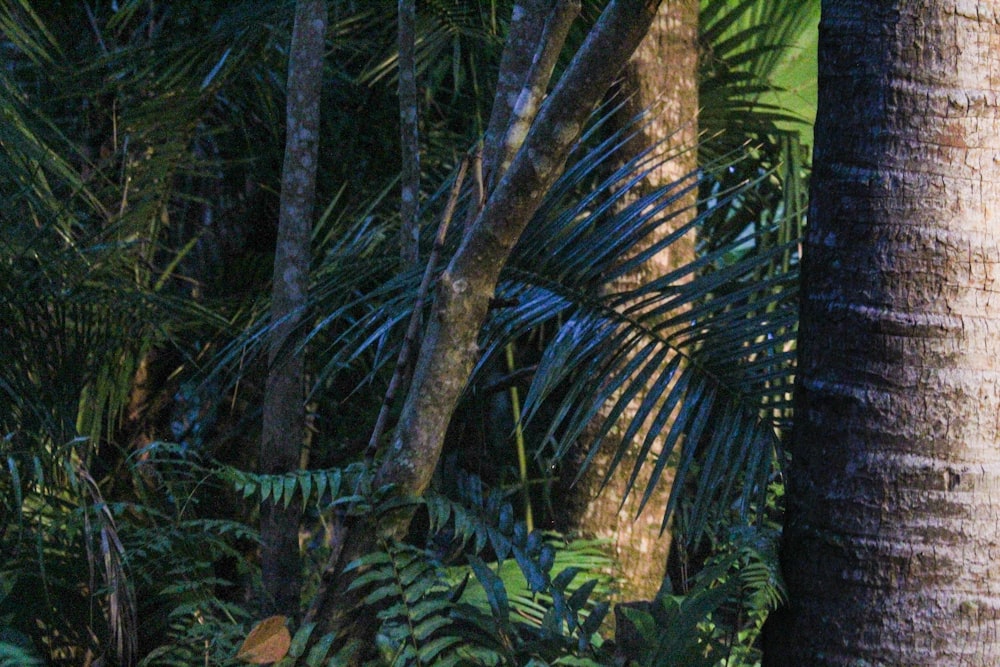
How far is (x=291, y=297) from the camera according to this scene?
2.07 meters

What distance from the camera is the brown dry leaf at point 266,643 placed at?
135cm

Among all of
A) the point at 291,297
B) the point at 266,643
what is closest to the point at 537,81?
the point at 291,297

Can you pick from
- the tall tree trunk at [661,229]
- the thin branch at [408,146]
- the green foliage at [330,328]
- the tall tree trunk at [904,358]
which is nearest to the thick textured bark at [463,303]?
the green foliage at [330,328]

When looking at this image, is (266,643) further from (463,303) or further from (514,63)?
(514,63)

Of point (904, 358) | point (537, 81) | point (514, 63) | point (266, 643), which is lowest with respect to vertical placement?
point (266, 643)

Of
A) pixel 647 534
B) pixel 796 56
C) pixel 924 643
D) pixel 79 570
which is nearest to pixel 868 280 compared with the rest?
pixel 924 643

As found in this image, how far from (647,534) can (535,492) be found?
2.79 ft

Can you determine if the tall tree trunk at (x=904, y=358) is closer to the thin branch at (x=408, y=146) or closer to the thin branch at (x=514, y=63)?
the thin branch at (x=514, y=63)

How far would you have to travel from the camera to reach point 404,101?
2.06 metres

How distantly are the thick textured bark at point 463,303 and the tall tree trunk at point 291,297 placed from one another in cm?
63

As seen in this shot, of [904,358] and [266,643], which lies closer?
[904,358]

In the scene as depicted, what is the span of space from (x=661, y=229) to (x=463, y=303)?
3.13 feet

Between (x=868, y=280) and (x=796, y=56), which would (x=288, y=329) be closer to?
(x=868, y=280)

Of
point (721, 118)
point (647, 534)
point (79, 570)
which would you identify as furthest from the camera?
point (721, 118)
